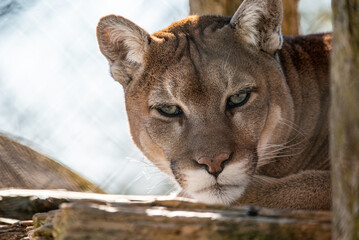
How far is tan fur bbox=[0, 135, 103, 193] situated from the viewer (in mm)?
3895

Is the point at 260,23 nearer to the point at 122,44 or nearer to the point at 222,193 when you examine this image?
the point at 122,44

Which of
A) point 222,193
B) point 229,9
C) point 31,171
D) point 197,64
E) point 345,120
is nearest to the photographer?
point 345,120

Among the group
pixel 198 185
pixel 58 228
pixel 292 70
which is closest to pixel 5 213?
pixel 198 185

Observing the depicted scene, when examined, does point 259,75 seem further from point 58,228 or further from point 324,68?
point 58,228

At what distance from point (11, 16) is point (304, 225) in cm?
360

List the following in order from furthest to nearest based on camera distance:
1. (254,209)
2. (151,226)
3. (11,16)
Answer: (11,16), (254,209), (151,226)

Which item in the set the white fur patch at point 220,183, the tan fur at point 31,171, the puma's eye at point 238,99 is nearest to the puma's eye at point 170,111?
the puma's eye at point 238,99

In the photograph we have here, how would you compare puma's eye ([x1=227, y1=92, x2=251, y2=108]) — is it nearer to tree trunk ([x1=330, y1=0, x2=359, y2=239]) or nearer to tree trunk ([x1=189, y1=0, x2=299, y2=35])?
tree trunk ([x1=330, y1=0, x2=359, y2=239])

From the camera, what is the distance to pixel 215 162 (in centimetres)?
254

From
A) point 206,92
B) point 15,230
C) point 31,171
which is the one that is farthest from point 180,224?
point 31,171

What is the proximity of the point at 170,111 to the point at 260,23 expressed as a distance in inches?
33.2

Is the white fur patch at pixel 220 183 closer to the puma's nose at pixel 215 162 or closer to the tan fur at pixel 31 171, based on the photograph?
the puma's nose at pixel 215 162

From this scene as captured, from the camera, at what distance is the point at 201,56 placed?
2.98 metres

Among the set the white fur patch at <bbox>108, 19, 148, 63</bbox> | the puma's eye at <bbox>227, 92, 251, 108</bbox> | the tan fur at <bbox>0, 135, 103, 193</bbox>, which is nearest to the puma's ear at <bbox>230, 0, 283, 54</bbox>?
the puma's eye at <bbox>227, 92, 251, 108</bbox>
